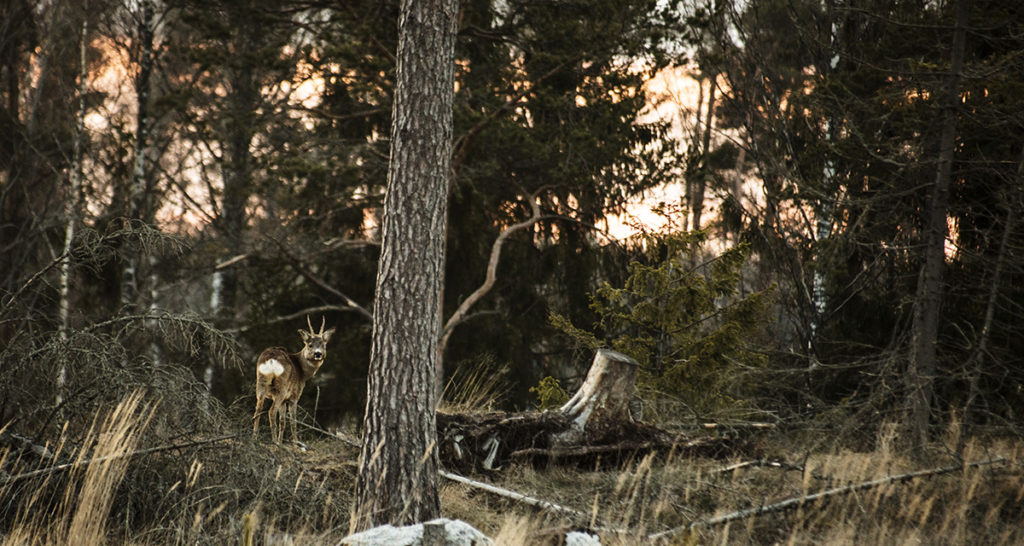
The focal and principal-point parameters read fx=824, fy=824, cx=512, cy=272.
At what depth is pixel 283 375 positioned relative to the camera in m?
6.89

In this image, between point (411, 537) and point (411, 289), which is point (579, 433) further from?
point (411, 537)

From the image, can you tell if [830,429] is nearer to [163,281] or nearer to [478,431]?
[478,431]

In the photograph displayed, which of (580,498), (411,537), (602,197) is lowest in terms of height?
(580,498)

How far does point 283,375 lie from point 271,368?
0.12 metres

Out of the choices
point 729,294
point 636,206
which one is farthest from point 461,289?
point 729,294

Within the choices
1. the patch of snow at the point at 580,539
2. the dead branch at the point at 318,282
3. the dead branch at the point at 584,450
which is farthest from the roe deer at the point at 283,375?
the dead branch at the point at 318,282

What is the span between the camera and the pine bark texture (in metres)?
5.53

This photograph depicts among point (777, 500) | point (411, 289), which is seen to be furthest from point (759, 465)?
point (411, 289)

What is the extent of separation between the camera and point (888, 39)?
10312 mm

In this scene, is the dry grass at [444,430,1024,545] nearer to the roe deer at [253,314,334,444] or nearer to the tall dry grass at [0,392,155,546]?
the roe deer at [253,314,334,444]

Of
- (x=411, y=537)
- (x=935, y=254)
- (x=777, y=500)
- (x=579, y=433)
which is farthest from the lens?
(x=935, y=254)

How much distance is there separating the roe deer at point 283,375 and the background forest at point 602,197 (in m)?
1.82

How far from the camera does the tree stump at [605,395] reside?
7.81 m

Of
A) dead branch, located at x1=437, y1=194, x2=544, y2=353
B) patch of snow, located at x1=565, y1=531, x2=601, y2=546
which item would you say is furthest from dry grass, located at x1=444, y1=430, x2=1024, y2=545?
dead branch, located at x1=437, y1=194, x2=544, y2=353
